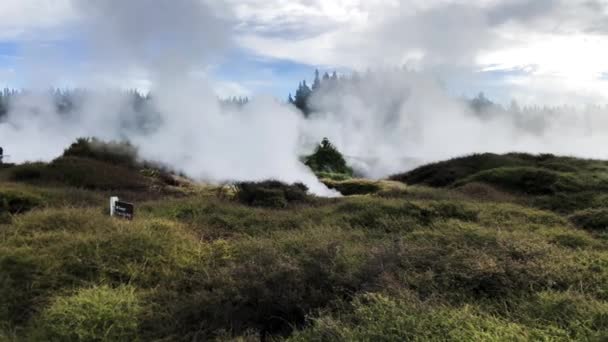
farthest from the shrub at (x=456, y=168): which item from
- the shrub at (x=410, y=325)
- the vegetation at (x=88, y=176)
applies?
the shrub at (x=410, y=325)

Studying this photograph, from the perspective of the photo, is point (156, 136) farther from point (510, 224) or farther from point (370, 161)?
point (370, 161)

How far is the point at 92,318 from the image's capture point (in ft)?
16.1

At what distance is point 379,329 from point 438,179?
19653 millimetres

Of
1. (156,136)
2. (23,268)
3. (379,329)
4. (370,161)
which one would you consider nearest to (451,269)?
(379,329)

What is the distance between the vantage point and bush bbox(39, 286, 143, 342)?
4781mm

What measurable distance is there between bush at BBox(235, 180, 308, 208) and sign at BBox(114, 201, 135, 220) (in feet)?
16.8

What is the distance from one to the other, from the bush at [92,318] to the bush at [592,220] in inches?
339

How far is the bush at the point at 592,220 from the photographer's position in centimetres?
1018

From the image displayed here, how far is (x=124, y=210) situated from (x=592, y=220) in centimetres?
879

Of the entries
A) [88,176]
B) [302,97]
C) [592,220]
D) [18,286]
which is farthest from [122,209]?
[302,97]

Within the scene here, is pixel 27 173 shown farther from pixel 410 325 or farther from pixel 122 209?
pixel 410 325

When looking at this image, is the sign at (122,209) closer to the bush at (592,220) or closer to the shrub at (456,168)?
the bush at (592,220)

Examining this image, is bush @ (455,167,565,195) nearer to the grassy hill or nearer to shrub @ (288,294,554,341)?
the grassy hill

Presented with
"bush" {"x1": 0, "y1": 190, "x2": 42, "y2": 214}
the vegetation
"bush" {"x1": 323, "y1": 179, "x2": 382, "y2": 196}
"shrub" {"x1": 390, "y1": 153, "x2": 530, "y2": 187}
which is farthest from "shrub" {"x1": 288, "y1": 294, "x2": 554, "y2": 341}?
"shrub" {"x1": 390, "y1": 153, "x2": 530, "y2": 187}
